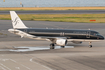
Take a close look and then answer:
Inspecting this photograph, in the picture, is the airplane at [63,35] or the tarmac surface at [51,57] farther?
the airplane at [63,35]

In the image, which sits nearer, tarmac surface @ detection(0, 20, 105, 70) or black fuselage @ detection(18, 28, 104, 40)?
tarmac surface @ detection(0, 20, 105, 70)

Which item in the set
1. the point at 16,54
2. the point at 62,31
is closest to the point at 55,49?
the point at 62,31

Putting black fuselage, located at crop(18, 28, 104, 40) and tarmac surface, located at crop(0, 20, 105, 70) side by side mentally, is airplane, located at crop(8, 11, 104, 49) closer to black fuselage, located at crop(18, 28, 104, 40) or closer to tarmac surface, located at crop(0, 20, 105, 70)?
black fuselage, located at crop(18, 28, 104, 40)

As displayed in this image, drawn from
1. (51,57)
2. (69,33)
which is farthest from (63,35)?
(51,57)

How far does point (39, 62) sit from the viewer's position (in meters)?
36.5

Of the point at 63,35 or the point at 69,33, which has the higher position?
the point at 69,33

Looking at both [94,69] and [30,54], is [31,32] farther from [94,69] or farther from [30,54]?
[94,69]

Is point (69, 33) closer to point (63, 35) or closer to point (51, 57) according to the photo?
point (63, 35)

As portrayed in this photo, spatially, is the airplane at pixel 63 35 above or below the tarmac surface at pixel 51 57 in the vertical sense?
above

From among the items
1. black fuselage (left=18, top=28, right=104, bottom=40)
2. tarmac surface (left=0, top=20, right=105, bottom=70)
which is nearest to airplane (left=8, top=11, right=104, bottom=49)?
black fuselage (left=18, top=28, right=104, bottom=40)

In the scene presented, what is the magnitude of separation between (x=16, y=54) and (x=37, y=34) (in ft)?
27.2

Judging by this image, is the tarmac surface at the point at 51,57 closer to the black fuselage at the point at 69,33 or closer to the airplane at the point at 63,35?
the airplane at the point at 63,35

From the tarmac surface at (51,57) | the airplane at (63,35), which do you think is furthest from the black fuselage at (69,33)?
the tarmac surface at (51,57)

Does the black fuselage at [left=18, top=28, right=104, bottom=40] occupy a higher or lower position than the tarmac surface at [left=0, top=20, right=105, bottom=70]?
higher
